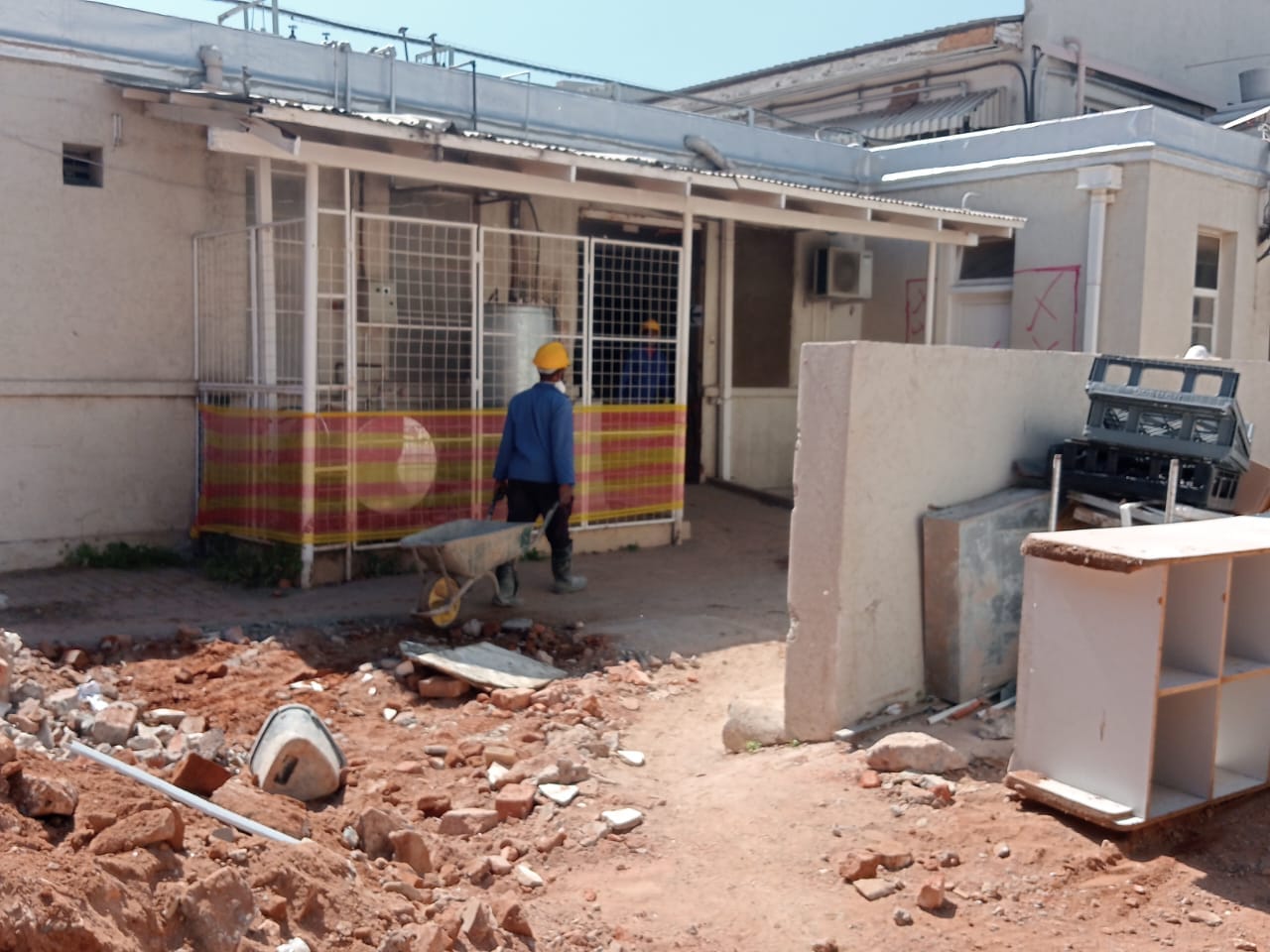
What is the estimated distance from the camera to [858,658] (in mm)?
5672

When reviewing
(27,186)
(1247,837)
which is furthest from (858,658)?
(27,186)

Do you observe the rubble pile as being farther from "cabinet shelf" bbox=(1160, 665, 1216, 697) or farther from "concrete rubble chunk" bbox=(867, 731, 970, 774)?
"cabinet shelf" bbox=(1160, 665, 1216, 697)

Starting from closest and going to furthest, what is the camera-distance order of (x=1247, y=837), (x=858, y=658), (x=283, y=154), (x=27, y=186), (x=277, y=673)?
(x=1247, y=837)
(x=858, y=658)
(x=277, y=673)
(x=283, y=154)
(x=27, y=186)

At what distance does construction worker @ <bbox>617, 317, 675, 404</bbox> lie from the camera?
11.1 meters

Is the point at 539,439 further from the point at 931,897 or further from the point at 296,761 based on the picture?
the point at 931,897

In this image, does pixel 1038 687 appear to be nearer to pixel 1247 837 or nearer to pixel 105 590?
pixel 1247 837

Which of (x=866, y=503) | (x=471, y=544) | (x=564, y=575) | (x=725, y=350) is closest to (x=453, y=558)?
(x=471, y=544)

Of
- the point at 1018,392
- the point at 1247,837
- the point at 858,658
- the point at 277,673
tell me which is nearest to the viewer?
the point at 1247,837

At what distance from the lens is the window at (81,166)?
9.15 meters

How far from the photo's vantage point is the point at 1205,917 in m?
4.07

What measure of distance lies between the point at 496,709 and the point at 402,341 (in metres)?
4.38

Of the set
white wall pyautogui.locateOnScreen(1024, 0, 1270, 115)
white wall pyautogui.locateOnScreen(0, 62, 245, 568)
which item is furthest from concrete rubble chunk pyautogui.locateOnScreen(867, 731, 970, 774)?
white wall pyautogui.locateOnScreen(1024, 0, 1270, 115)

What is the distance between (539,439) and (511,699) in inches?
107

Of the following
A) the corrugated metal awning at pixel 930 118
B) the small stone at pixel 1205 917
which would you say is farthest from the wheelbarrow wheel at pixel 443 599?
the corrugated metal awning at pixel 930 118
